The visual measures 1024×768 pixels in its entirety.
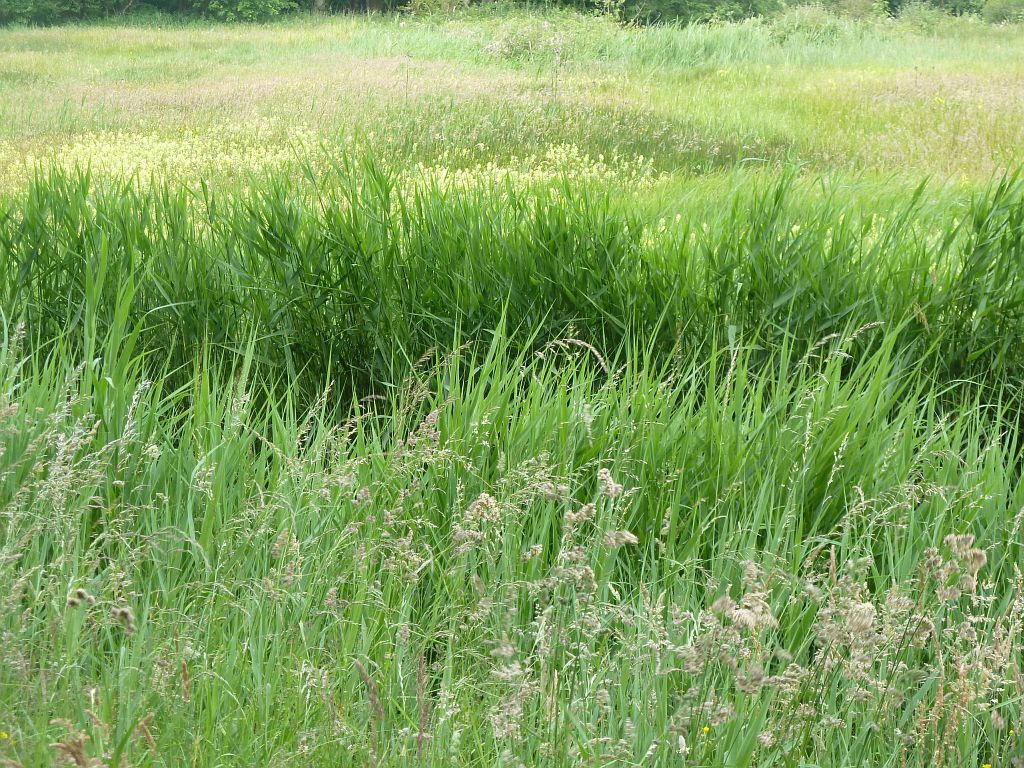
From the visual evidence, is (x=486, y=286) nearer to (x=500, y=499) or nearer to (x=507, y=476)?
(x=500, y=499)

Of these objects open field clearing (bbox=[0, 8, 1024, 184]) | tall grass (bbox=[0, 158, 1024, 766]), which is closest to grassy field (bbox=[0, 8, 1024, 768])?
tall grass (bbox=[0, 158, 1024, 766])

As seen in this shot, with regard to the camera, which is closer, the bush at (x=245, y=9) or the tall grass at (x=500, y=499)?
the tall grass at (x=500, y=499)

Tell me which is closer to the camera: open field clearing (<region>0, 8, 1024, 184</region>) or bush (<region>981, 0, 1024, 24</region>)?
open field clearing (<region>0, 8, 1024, 184</region>)

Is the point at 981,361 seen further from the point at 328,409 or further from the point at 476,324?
the point at 328,409

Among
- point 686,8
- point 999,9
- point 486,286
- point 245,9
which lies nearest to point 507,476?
point 486,286

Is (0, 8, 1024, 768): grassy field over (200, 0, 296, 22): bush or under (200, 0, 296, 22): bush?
under

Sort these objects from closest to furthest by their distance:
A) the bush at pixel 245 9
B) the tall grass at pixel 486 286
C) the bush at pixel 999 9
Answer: the tall grass at pixel 486 286
the bush at pixel 245 9
the bush at pixel 999 9

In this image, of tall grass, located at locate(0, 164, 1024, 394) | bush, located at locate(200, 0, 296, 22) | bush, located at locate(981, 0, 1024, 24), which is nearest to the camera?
tall grass, located at locate(0, 164, 1024, 394)

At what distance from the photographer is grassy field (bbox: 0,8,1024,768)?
4.84ft

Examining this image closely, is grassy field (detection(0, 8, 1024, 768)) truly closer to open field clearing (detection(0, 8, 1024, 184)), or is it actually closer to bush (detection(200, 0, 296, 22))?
open field clearing (detection(0, 8, 1024, 184))

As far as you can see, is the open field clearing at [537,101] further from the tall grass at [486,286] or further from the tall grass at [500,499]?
the tall grass at [500,499]

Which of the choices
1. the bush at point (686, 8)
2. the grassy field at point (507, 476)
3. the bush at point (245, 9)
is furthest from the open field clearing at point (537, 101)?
the bush at point (686, 8)

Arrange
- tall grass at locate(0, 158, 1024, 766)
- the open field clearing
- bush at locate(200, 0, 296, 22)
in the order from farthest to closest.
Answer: bush at locate(200, 0, 296, 22) → the open field clearing → tall grass at locate(0, 158, 1024, 766)

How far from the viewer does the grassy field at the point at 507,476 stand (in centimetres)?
148
